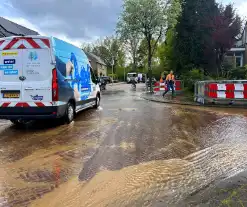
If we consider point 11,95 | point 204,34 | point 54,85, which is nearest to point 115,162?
point 54,85

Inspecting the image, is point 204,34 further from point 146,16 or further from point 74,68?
point 74,68

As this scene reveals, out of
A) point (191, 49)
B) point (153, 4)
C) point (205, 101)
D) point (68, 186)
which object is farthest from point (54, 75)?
point (191, 49)

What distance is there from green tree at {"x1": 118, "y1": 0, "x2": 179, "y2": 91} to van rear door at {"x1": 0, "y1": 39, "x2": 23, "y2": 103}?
58.6 feet

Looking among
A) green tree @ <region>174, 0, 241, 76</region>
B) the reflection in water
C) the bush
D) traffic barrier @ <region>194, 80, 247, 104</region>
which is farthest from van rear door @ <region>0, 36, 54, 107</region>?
green tree @ <region>174, 0, 241, 76</region>

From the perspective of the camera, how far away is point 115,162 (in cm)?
479

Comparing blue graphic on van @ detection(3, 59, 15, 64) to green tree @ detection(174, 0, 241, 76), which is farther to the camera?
green tree @ detection(174, 0, 241, 76)

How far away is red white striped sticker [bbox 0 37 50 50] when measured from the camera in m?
7.42

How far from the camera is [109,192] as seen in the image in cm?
363

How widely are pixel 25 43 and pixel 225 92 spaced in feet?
30.4

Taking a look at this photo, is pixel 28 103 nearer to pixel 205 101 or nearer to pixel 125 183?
pixel 125 183

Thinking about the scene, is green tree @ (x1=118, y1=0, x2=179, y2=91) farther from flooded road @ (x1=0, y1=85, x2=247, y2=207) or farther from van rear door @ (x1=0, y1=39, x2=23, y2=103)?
van rear door @ (x1=0, y1=39, x2=23, y2=103)

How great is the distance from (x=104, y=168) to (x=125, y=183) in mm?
712

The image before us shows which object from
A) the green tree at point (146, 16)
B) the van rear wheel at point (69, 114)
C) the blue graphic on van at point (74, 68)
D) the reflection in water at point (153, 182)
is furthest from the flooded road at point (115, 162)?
the green tree at point (146, 16)

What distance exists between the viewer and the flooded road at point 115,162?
354 cm
